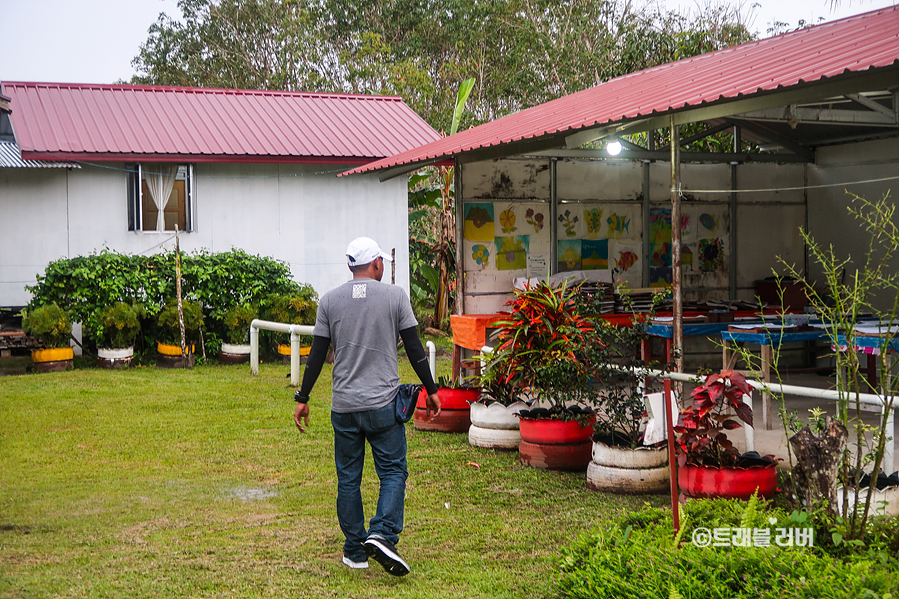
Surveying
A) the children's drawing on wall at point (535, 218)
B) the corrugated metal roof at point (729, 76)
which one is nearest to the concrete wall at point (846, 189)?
the corrugated metal roof at point (729, 76)

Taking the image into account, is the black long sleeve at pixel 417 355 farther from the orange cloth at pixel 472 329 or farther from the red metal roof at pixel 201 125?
the red metal roof at pixel 201 125

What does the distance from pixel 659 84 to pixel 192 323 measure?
8952 mm

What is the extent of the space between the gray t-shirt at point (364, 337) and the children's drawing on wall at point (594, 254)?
735cm

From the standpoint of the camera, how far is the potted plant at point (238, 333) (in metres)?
15.0

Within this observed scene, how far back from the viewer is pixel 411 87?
28.6 meters

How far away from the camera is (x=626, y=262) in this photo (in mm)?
12523

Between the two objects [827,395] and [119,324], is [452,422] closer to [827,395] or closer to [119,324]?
[827,395]

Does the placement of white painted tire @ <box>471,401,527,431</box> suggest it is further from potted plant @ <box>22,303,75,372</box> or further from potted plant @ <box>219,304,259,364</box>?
potted plant @ <box>22,303,75,372</box>

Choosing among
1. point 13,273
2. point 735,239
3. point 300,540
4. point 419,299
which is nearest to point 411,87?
point 419,299

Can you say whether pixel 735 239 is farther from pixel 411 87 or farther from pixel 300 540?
pixel 411 87

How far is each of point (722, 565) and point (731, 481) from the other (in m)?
1.67

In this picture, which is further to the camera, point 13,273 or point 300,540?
point 13,273

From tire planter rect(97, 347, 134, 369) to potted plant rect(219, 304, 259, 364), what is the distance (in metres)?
1.58

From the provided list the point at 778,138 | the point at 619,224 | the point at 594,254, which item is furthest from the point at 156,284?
the point at 778,138
